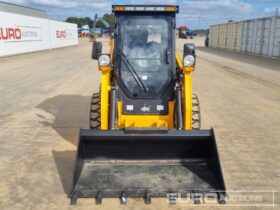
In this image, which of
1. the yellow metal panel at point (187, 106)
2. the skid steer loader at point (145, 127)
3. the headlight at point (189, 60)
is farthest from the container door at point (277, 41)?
the yellow metal panel at point (187, 106)

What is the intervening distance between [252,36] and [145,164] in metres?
26.3

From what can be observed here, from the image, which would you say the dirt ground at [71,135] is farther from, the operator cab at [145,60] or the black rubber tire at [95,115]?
the operator cab at [145,60]

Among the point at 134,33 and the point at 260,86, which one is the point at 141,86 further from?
the point at 260,86

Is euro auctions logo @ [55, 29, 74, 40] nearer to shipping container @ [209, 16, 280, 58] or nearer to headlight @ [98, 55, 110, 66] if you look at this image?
shipping container @ [209, 16, 280, 58]

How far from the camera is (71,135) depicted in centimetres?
645

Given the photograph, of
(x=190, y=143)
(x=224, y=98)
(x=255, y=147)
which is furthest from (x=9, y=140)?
(x=224, y=98)

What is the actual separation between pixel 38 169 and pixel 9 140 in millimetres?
1621

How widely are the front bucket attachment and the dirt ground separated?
0.18 meters

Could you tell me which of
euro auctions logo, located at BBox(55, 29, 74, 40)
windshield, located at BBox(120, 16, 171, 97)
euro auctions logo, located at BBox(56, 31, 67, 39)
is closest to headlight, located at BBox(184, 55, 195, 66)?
windshield, located at BBox(120, 16, 171, 97)

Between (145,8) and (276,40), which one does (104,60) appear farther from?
(276,40)

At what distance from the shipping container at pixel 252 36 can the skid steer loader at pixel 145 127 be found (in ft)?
66.4

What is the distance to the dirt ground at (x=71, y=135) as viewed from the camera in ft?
14.0

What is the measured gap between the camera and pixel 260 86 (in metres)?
12.4

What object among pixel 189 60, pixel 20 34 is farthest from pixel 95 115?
pixel 20 34
